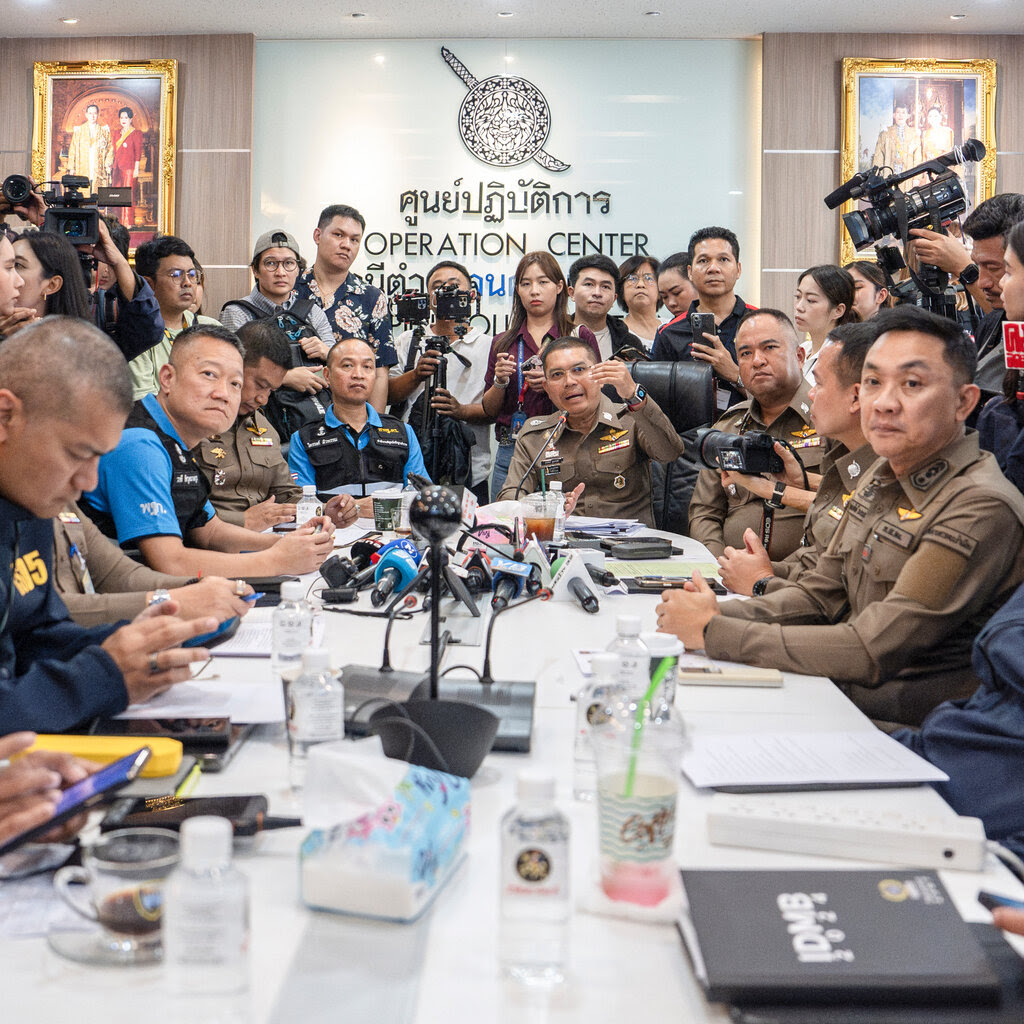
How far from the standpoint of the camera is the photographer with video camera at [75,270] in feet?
10.4

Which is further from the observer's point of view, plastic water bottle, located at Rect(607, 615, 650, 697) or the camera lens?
the camera lens

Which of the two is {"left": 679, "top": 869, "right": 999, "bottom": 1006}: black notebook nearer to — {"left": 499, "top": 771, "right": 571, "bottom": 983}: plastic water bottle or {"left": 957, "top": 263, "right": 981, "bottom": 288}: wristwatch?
{"left": 499, "top": 771, "right": 571, "bottom": 983}: plastic water bottle

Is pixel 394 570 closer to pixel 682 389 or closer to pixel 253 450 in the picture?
pixel 253 450

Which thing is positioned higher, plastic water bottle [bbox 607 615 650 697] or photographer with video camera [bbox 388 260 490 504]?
photographer with video camera [bbox 388 260 490 504]

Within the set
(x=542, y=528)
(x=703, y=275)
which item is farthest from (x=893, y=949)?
(x=703, y=275)

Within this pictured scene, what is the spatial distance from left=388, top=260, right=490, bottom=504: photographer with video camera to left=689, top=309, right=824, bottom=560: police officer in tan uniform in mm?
1463

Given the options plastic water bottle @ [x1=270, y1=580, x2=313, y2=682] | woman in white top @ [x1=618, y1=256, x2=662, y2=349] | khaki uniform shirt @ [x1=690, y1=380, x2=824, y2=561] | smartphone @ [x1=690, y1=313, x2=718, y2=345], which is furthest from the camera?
woman in white top @ [x1=618, y1=256, x2=662, y2=349]

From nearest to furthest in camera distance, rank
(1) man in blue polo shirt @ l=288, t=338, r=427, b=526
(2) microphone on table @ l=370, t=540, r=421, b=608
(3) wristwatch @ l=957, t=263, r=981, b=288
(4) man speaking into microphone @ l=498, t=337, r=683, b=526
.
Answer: (2) microphone on table @ l=370, t=540, r=421, b=608 → (3) wristwatch @ l=957, t=263, r=981, b=288 → (4) man speaking into microphone @ l=498, t=337, r=683, b=526 → (1) man in blue polo shirt @ l=288, t=338, r=427, b=526

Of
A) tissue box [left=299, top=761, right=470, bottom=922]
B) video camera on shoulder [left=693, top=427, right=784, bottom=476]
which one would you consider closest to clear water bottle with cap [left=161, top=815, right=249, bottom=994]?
tissue box [left=299, top=761, right=470, bottom=922]

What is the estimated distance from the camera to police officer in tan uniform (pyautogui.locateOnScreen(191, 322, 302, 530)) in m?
3.80

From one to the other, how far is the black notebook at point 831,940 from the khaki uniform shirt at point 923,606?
0.87 metres

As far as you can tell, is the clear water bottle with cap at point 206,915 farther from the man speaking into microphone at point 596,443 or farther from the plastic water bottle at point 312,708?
the man speaking into microphone at point 596,443

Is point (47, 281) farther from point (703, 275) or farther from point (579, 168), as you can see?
point (579, 168)

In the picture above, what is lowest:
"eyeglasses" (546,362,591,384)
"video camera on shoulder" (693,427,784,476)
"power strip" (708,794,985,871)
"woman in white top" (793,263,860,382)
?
"power strip" (708,794,985,871)
